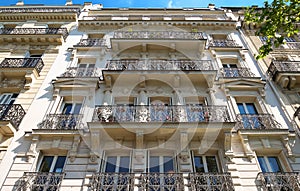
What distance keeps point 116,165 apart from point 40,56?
27.1ft

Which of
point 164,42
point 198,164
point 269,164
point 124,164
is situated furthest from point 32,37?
point 269,164

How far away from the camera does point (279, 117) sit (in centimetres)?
876

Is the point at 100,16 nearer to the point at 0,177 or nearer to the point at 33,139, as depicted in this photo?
the point at 33,139

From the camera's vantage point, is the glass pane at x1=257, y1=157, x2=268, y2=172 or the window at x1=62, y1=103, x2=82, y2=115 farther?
the window at x1=62, y1=103, x2=82, y2=115

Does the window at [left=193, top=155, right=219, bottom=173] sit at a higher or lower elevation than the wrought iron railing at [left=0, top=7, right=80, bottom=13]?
lower

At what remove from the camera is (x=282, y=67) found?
10.4 metres

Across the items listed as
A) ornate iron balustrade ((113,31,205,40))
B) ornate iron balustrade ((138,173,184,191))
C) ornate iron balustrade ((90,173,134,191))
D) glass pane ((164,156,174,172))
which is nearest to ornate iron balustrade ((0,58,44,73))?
ornate iron balustrade ((113,31,205,40))

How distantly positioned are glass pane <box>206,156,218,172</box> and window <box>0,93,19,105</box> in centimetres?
823

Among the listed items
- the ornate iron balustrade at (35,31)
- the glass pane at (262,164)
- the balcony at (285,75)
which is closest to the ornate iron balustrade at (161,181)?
the glass pane at (262,164)

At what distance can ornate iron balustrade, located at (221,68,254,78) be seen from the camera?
10.5m

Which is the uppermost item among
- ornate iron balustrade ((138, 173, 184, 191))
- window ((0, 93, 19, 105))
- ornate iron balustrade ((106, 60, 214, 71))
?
ornate iron balustrade ((106, 60, 214, 71))

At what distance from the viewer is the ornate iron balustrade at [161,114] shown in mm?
7949

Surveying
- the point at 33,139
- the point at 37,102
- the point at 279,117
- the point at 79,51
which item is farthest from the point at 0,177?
the point at 279,117

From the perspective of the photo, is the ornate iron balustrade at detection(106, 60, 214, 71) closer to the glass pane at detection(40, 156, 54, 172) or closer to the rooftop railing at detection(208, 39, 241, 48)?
the rooftop railing at detection(208, 39, 241, 48)
